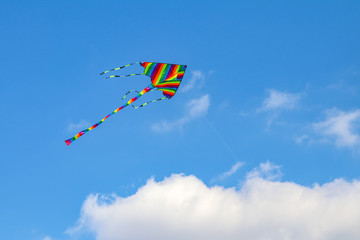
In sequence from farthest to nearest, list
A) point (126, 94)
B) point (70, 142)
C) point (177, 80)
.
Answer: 1. point (177, 80)
2. point (126, 94)
3. point (70, 142)

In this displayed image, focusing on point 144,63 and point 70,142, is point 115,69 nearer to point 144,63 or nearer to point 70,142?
point 144,63

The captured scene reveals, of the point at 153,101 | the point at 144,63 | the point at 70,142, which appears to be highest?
the point at 144,63

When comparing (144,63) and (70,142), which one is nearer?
(70,142)

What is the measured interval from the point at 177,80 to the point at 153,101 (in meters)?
4.04

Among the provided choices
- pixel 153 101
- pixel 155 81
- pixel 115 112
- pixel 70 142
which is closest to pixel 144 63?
pixel 155 81

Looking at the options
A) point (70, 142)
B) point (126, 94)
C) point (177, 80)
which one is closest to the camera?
point (70, 142)

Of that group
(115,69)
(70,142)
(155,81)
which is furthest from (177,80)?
(70,142)

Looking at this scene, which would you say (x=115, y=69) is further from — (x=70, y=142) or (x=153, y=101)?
(x=70, y=142)

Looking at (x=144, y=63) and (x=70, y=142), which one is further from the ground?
(x=144, y=63)

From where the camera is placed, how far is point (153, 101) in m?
32.1

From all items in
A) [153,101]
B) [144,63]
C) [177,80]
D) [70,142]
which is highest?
[144,63]

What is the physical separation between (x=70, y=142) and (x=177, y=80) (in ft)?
36.9

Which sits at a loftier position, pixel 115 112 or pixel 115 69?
pixel 115 69

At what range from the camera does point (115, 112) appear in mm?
29922
